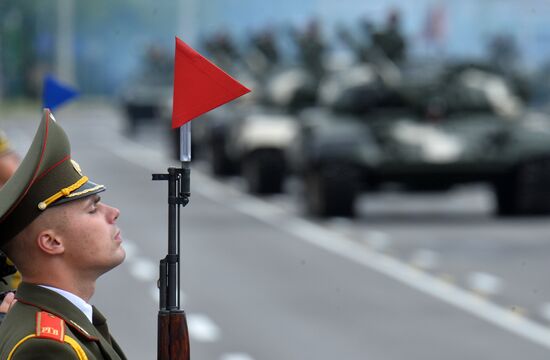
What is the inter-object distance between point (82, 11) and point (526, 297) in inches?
3622

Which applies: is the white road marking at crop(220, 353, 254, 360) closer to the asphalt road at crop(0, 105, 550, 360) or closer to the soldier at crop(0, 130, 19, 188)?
the asphalt road at crop(0, 105, 550, 360)

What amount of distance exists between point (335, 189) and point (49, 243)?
64.0 ft

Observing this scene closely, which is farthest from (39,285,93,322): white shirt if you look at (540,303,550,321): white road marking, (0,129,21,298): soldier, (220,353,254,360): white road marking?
(540,303,550,321): white road marking

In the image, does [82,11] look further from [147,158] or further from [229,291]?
[229,291]

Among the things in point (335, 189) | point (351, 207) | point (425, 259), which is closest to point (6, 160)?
point (425, 259)

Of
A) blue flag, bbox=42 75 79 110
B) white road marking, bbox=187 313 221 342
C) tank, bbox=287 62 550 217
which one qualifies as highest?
blue flag, bbox=42 75 79 110

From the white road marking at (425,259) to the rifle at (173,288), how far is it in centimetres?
1375

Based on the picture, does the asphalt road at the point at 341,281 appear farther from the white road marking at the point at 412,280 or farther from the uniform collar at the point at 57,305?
the uniform collar at the point at 57,305

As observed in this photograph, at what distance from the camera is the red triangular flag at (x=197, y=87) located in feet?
13.5

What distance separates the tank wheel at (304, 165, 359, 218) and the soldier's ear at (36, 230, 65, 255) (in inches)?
762

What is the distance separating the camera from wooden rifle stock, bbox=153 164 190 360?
404 centimetres

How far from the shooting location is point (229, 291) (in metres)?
15.5

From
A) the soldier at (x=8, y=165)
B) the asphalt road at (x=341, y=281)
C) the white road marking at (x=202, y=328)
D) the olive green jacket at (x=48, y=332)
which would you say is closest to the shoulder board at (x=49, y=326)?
the olive green jacket at (x=48, y=332)

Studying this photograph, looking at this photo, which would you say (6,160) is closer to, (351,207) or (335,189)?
(335,189)
